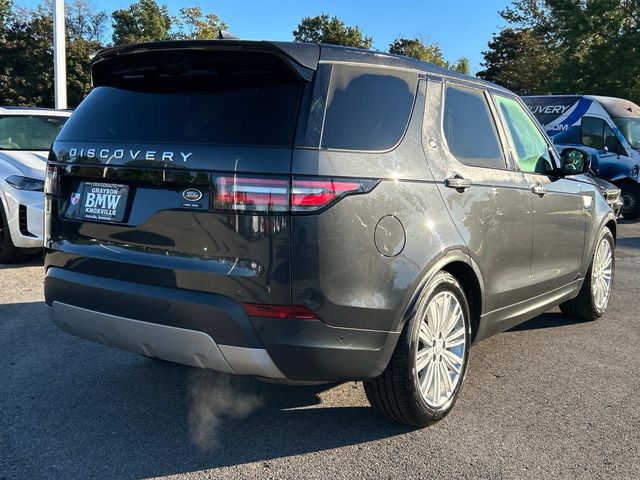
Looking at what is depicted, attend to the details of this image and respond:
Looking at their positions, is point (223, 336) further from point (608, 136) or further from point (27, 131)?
point (608, 136)

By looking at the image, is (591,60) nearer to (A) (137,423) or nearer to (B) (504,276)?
(B) (504,276)

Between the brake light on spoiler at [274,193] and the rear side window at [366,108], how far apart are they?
0.20 metres

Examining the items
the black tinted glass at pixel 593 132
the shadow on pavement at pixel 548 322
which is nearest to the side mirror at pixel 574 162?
the shadow on pavement at pixel 548 322

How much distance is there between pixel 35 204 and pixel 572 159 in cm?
552

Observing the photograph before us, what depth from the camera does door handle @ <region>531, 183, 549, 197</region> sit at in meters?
4.14

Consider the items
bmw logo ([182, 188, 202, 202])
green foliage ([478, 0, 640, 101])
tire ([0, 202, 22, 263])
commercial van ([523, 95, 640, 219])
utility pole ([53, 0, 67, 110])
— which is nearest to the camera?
bmw logo ([182, 188, 202, 202])

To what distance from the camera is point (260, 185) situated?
2.66 meters

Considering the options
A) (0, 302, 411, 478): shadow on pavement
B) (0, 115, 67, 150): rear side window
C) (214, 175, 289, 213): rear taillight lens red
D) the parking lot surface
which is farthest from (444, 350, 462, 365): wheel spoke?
(0, 115, 67, 150): rear side window

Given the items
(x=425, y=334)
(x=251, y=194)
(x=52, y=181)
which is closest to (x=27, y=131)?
(x=52, y=181)

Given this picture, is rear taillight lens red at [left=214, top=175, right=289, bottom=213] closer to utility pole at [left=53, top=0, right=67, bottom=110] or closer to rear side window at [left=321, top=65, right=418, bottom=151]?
rear side window at [left=321, top=65, right=418, bottom=151]

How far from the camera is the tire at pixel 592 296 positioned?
5.34 metres

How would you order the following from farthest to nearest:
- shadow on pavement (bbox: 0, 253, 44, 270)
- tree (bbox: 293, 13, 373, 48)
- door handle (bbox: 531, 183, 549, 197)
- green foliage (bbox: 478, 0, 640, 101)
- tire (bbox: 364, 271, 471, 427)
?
tree (bbox: 293, 13, 373, 48)
green foliage (bbox: 478, 0, 640, 101)
shadow on pavement (bbox: 0, 253, 44, 270)
door handle (bbox: 531, 183, 549, 197)
tire (bbox: 364, 271, 471, 427)

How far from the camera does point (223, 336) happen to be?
274 centimetres

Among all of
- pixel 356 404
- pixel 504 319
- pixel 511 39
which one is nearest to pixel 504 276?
pixel 504 319
